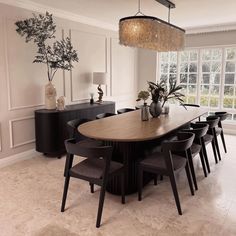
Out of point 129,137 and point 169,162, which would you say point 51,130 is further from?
point 169,162

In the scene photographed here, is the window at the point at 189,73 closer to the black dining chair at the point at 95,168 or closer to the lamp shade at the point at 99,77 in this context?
the lamp shade at the point at 99,77

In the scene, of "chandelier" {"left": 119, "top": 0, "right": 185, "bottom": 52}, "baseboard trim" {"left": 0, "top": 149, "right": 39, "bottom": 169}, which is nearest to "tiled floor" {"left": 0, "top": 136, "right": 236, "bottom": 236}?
"baseboard trim" {"left": 0, "top": 149, "right": 39, "bottom": 169}

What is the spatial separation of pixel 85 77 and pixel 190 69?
2994 mm

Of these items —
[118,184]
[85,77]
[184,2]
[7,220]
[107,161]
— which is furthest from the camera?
[85,77]

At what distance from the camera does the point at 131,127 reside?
10.5 ft

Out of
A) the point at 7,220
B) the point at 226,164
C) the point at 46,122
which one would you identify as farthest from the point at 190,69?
the point at 7,220

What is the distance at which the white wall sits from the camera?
4.00m

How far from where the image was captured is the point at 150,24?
3.34 metres

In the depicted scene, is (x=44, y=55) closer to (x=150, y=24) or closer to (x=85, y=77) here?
(x=85, y=77)

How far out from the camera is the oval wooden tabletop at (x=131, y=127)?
274 cm

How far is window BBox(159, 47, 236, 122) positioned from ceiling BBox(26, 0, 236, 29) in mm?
990

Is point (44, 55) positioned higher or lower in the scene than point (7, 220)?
higher

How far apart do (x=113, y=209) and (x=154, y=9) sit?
3513 mm

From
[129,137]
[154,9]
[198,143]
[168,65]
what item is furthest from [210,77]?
[129,137]
